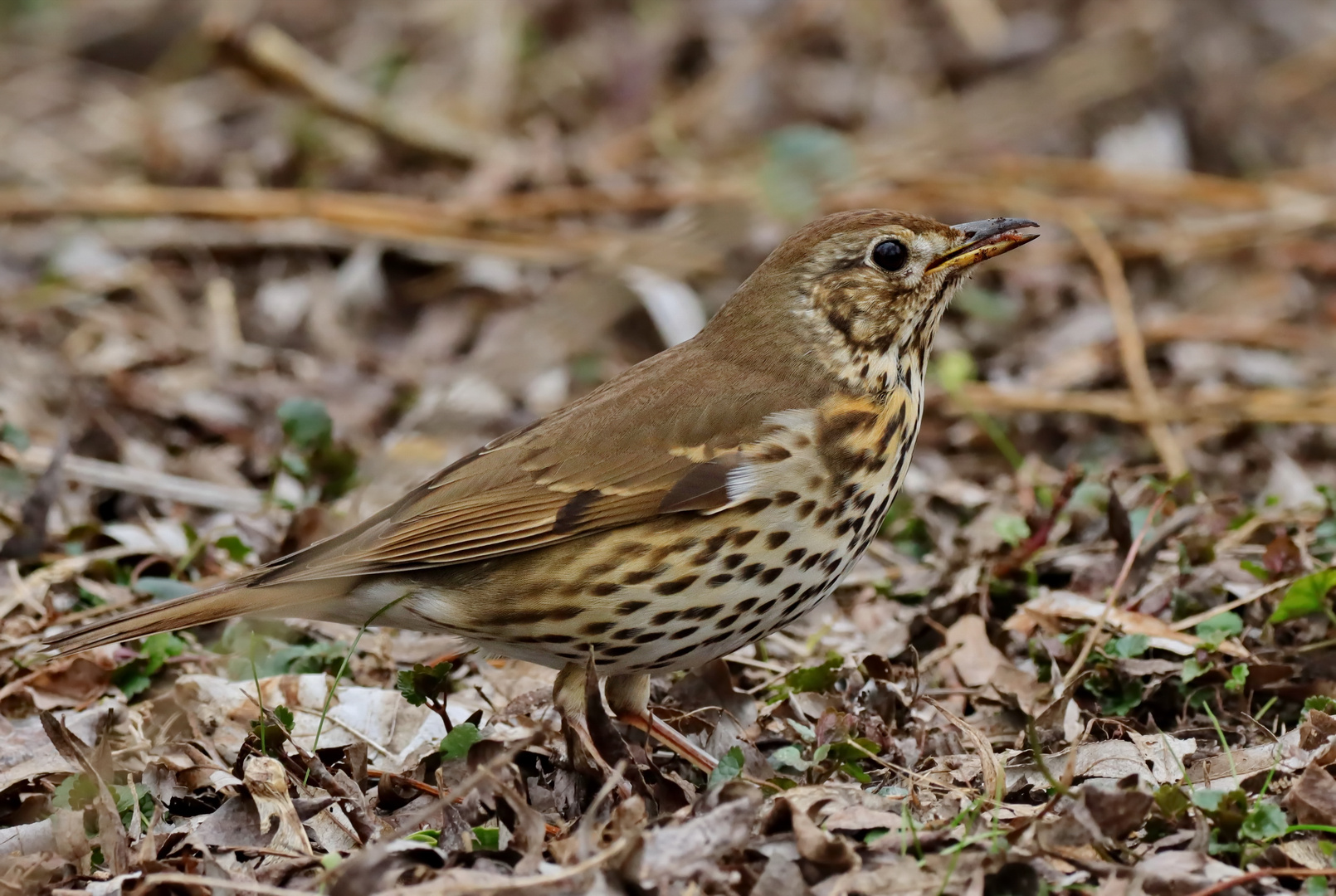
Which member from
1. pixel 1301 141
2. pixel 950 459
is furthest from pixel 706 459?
pixel 1301 141

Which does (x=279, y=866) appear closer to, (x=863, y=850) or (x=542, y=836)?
(x=542, y=836)

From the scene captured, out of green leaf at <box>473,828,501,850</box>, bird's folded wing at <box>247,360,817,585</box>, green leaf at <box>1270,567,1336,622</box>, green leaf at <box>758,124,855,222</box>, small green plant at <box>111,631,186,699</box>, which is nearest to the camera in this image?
green leaf at <box>473,828,501,850</box>

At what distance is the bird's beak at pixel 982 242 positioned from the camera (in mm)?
4836

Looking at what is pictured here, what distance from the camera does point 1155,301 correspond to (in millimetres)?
8688

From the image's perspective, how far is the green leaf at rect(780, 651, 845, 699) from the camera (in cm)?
482

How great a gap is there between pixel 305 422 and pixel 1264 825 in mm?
3713

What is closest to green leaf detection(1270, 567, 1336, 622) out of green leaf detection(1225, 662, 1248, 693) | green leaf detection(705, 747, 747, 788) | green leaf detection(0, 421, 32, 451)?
green leaf detection(1225, 662, 1248, 693)

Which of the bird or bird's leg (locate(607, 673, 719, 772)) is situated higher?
the bird

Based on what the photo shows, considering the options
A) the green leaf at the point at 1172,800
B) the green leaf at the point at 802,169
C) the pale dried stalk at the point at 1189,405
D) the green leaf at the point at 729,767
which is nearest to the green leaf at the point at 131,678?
the green leaf at the point at 729,767

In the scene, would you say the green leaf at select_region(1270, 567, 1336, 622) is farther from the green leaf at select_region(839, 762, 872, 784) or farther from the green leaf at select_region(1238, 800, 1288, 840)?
the green leaf at select_region(839, 762, 872, 784)

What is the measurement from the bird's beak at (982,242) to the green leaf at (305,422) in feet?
8.05

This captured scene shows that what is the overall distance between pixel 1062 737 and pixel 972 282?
4363mm

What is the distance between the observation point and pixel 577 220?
29.8 feet

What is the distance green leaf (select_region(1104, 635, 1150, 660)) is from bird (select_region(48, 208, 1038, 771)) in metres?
0.82
